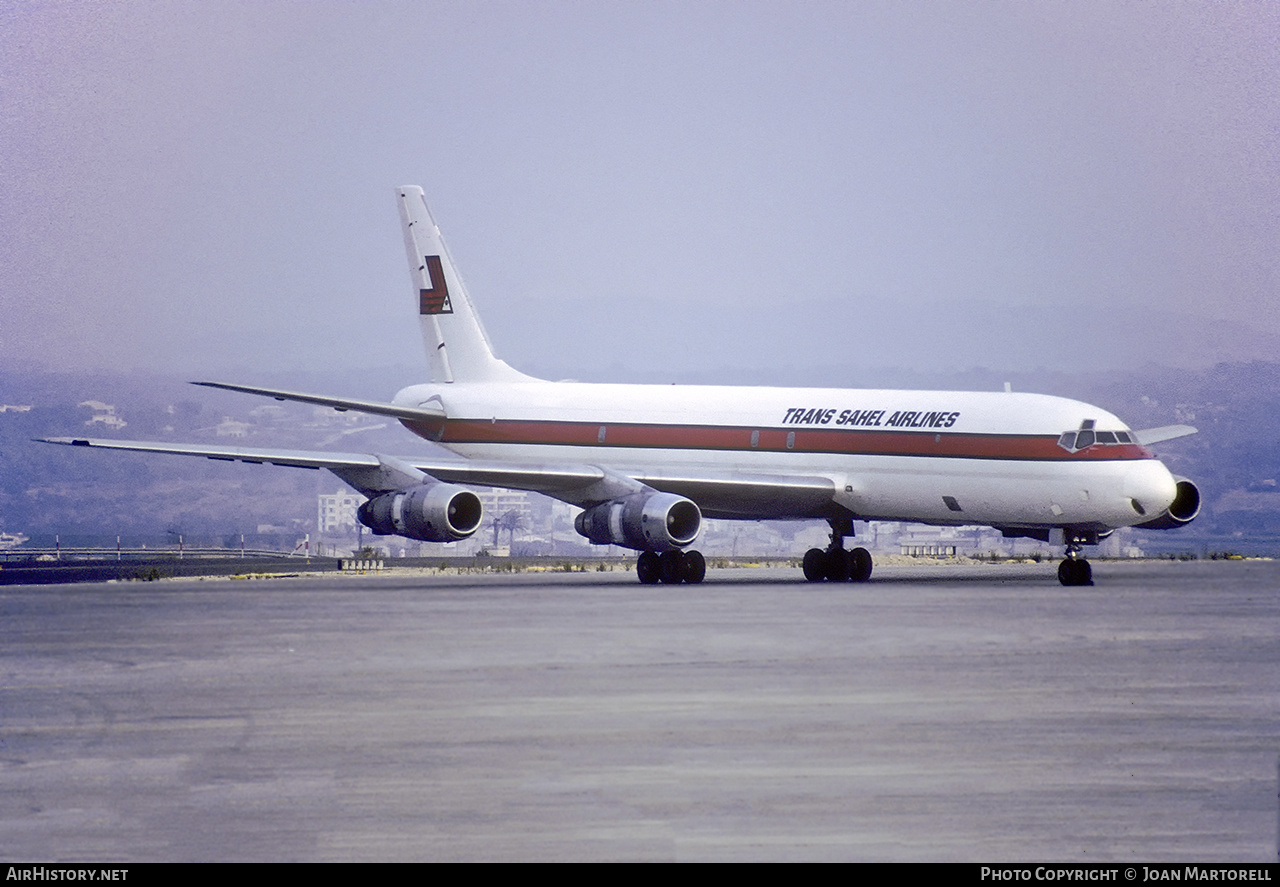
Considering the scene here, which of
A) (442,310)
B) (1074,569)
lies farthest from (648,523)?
(442,310)

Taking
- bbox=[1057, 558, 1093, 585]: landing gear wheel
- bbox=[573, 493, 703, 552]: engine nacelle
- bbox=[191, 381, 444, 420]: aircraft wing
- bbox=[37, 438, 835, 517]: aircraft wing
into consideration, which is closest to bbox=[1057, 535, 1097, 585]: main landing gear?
bbox=[1057, 558, 1093, 585]: landing gear wheel

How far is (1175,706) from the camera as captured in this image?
48.5 feet

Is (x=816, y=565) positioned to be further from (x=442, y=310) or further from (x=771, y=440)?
(x=442, y=310)

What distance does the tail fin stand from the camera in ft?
155

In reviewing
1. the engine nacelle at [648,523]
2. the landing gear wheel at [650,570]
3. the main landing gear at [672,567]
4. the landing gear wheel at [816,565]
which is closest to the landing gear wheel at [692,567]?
the main landing gear at [672,567]

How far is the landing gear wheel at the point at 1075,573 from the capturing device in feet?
112

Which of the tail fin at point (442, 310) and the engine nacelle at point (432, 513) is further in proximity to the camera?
the tail fin at point (442, 310)

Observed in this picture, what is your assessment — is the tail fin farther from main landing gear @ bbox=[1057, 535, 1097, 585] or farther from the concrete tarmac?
the concrete tarmac

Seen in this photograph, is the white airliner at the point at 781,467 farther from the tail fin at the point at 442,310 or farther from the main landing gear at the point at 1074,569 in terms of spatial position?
the tail fin at the point at 442,310

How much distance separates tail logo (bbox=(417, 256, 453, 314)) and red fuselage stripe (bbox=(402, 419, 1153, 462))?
3.46 meters

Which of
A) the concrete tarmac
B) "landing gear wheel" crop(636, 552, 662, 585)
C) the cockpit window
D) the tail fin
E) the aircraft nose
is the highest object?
the tail fin

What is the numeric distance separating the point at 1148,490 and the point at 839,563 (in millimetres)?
8119

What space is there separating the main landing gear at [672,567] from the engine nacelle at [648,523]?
2.68ft

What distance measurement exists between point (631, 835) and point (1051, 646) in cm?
1157
